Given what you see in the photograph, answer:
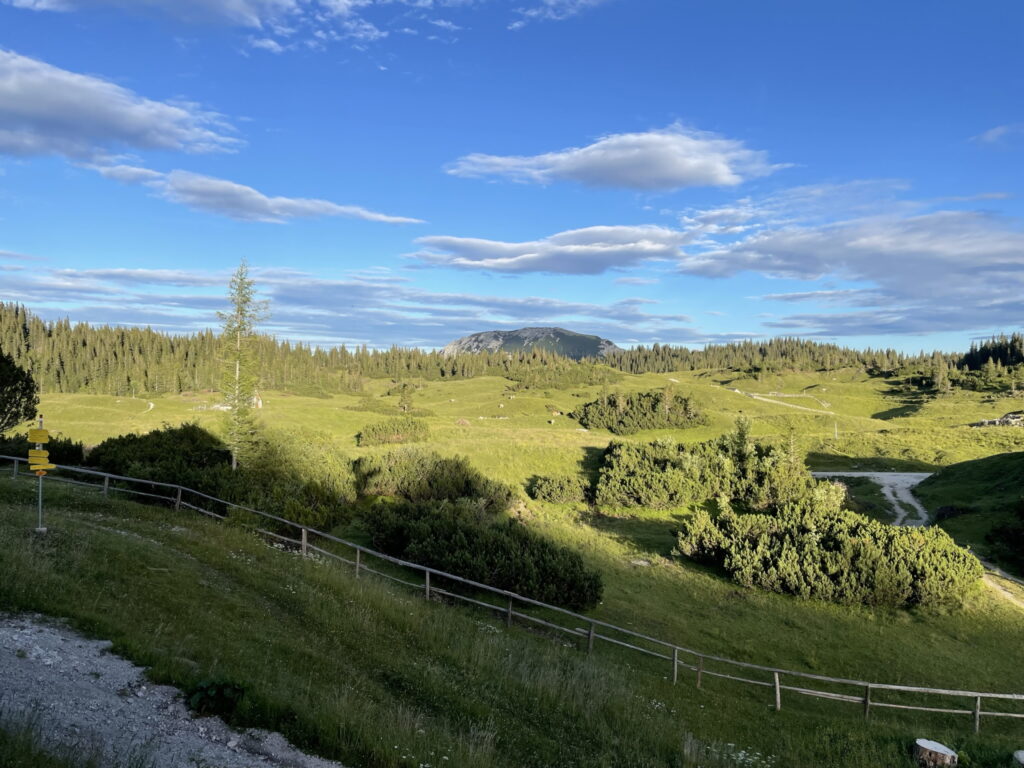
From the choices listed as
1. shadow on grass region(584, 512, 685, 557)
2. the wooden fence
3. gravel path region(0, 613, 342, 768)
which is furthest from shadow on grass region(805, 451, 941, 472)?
gravel path region(0, 613, 342, 768)

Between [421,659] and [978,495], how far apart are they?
4033cm

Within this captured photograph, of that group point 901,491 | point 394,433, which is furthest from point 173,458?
point 901,491

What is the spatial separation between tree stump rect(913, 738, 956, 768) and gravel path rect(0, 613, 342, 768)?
447 inches

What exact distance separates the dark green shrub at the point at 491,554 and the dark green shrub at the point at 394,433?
89.6 ft

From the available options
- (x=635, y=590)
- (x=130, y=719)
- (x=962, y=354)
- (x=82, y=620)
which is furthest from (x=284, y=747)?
(x=962, y=354)

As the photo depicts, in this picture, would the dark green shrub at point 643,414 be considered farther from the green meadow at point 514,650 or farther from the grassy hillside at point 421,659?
the grassy hillside at point 421,659

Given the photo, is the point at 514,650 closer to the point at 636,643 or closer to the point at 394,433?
the point at 636,643

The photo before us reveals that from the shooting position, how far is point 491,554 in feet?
70.1

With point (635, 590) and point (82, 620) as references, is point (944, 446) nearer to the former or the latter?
point (635, 590)

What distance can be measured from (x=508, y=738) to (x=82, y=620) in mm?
7481

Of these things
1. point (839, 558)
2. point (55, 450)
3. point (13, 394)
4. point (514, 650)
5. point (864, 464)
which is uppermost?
point (13, 394)

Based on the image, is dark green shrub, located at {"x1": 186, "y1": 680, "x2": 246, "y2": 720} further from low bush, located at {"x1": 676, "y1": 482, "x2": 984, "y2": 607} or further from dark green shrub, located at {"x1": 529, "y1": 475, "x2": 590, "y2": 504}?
dark green shrub, located at {"x1": 529, "y1": 475, "x2": 590, "y2": 504}

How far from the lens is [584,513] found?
35.1m

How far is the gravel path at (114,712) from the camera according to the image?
6.84 meters
